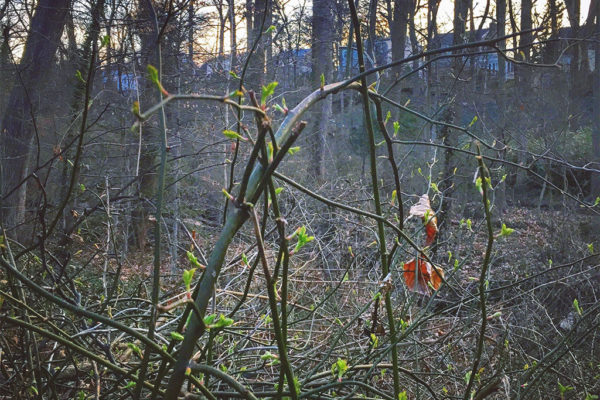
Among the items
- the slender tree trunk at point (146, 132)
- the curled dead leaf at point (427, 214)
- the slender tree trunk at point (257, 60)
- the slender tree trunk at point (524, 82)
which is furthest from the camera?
the slender tree trunk at point (524, 82)

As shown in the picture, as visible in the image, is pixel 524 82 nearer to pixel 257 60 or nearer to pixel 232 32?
pixel 257 60

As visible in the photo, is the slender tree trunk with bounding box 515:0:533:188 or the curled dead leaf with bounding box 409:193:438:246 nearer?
the curled dead leaf with bounding box 409:193:438:246

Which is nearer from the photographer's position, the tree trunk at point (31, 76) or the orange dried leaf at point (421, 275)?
the orange dried leaf at point (421, 275)

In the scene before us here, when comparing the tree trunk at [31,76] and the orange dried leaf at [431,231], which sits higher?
the tree trunk at [31,76]

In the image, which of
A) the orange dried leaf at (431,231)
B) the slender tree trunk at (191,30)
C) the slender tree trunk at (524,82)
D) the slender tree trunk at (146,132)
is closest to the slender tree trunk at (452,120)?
the slender tree trunk at (524,82)

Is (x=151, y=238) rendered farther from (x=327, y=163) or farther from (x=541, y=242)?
(x=541, y=242)

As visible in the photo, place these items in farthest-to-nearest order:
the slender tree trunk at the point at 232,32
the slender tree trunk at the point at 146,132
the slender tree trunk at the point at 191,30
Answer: the slender tree trunk at the point at 232,32 < the slender tree trunk at the point at 191,30 < the slender tree trunk at the point at 146,132

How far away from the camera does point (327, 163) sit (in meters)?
12.2

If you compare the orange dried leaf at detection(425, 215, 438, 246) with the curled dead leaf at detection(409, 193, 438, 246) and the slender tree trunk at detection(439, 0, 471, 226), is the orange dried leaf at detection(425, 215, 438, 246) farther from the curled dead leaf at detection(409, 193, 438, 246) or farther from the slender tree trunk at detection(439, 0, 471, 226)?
the slender tree trunk at detection(439, 0, 471, 226)

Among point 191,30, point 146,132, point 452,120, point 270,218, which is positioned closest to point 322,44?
point 452,120

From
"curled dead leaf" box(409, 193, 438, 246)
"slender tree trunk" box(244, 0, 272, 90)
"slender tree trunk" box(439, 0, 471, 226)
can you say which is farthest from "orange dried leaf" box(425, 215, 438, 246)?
"slender tree trunk" box(244, 0, 272, 90)

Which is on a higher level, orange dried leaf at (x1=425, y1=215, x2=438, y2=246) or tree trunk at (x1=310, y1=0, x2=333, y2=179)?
tree trunk at (x1=310, y1=0, x2=333, y2=179)

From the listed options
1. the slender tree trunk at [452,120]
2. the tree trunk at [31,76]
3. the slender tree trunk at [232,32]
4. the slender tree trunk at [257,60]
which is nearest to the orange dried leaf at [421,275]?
the slender tree trunk at [452,120]

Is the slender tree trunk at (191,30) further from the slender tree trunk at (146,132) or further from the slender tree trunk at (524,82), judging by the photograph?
the slender tree trunk at (524,82)
